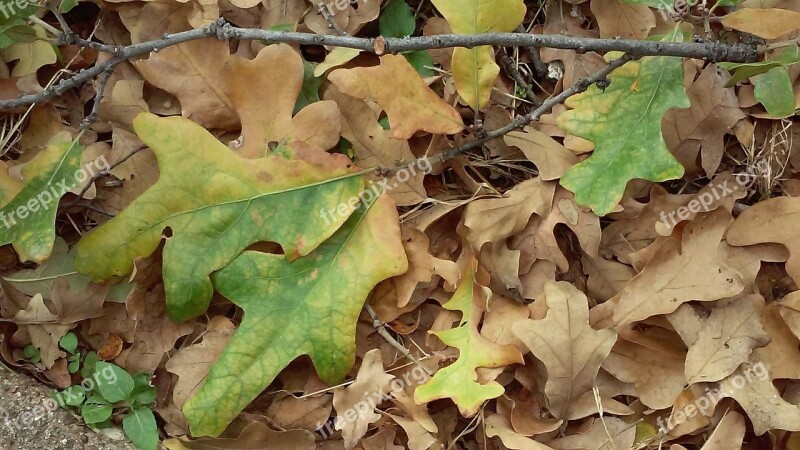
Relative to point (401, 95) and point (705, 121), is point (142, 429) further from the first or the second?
point (705, 121)

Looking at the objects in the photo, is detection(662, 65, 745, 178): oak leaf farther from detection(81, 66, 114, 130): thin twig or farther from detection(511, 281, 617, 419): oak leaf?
detection(81, 66, 114, 130): thin twig

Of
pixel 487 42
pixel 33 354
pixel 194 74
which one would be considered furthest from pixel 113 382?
pixel 487 42

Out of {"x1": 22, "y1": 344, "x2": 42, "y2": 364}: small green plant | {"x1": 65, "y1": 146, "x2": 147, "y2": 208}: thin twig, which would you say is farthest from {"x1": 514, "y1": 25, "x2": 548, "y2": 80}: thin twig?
{"x1": 22, "y1": 344, "x2": 42, "y2": 364}: small green plant

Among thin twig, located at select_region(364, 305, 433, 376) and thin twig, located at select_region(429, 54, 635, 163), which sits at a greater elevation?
thin twig, located at select_region(429, 54, 635, 163)

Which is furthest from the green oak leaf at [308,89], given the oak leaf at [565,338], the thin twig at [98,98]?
the oak leaf at [565,338]

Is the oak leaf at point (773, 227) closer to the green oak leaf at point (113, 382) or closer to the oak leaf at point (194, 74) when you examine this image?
the oak leaf at point (194, 74)
